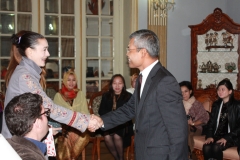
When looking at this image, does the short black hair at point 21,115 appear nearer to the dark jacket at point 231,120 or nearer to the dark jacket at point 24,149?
the dark jacket at point 24,149

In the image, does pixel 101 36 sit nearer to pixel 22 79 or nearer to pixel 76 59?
pixel 76 59

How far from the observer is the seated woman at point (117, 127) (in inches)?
201

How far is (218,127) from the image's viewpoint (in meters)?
4.73

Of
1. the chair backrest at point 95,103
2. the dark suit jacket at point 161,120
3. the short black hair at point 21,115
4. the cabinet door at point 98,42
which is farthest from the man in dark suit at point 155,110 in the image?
the cabinet door at point 98,42

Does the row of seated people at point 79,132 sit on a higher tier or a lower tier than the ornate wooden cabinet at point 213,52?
lower

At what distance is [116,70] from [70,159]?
2333 mm

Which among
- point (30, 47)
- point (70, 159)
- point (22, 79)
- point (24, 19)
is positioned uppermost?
point (24, 19)

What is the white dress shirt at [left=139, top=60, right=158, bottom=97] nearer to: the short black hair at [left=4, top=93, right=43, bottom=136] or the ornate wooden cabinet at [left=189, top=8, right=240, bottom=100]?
the short black hair at [left=4, top=93, right=43, bottom=136]

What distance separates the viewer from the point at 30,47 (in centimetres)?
281

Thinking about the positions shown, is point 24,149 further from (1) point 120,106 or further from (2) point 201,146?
(1) point 120,106

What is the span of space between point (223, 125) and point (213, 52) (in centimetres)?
226

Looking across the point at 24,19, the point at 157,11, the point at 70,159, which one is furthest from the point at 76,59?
the point at 70,159

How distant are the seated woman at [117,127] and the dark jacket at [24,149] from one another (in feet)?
10.5

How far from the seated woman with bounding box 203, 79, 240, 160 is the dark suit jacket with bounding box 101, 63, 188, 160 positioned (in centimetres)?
211
